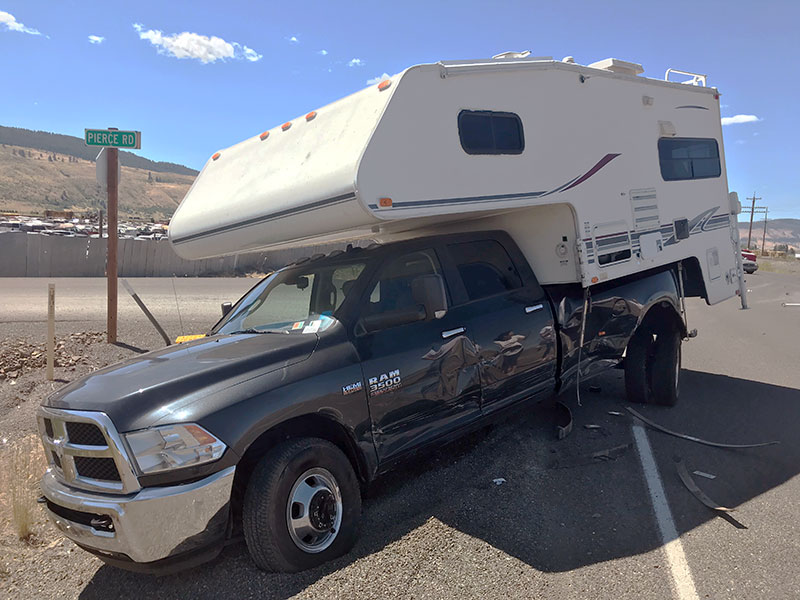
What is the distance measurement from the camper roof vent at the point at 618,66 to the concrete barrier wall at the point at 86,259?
584 inches

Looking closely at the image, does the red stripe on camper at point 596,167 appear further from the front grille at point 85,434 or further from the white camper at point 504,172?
the front grille at point 85,434

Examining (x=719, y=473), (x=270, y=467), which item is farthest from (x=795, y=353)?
(x=270, y=467)

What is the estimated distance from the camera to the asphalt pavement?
3414 mm

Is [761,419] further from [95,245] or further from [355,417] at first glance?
[95,245]

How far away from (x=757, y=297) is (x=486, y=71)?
20.2 meters

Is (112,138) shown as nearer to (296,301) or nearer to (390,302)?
(296,301)

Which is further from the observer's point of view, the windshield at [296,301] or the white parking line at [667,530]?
the windshield at [296,301]

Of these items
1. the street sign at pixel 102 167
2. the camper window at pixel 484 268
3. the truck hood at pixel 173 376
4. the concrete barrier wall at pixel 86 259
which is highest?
the concrete barrier wall at pixel 86 259

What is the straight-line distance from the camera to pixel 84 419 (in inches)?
128

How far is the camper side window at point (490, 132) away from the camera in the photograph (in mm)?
4852

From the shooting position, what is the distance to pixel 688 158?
726cm

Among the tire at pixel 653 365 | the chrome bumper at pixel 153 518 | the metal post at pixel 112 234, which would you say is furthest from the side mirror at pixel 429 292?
the metal post at pixel 112 234

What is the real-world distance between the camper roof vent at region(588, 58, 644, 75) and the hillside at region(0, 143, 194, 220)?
84582 mm

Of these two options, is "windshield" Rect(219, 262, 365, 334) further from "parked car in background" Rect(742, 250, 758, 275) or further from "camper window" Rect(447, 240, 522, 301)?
"parked car in background" Rect(742, 250, 758, 275)
